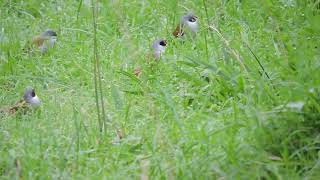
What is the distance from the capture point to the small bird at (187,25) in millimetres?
5629

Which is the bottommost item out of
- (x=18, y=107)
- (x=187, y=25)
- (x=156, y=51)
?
(x=18, y=107)

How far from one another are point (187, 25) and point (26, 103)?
1535mm

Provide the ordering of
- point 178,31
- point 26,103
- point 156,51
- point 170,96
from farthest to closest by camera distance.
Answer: point 178,31
point 156,51
point 26,103
point 170,96

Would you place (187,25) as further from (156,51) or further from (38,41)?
(38,41)

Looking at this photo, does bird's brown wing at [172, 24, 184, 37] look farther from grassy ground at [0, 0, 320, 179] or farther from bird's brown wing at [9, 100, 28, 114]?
bird's brown wing at [9, 100, 28, 114]

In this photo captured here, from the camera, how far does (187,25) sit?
5.60m

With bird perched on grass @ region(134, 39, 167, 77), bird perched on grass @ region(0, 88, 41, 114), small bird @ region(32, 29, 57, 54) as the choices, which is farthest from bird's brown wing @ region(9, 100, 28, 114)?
small bird @ region(32, 29, 57, 54)

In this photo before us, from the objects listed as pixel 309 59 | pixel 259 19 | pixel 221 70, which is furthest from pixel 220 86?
pixel 259 19

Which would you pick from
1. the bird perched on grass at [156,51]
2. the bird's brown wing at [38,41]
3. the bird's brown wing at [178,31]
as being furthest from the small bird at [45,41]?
the bird's brown wing at [178,31]

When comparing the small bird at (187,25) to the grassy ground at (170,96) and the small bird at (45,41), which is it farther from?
the small bird at (45,41)

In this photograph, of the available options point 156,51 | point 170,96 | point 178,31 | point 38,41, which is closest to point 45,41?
point 38,41

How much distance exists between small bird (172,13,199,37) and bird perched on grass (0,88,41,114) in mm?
1411

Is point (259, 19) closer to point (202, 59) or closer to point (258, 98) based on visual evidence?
point (202, 59)

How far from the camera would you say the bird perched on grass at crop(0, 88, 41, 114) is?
4.65 meters
